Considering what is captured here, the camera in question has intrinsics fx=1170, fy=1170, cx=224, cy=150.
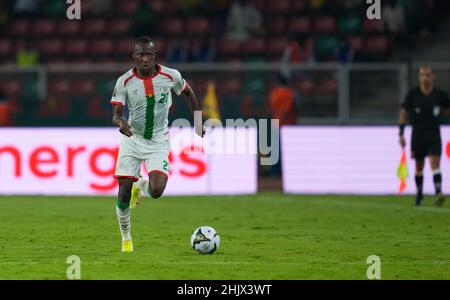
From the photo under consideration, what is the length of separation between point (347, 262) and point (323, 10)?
1858 centimetres

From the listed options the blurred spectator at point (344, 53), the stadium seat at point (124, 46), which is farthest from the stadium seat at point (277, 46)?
the stadium seat at point (124, 46)

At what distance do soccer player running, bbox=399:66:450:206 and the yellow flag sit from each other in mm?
5758

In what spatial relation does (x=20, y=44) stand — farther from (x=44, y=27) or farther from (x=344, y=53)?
(x=344, y=53)

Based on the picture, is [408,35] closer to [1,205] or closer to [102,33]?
[102,33]

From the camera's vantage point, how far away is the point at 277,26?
2969 centimetres

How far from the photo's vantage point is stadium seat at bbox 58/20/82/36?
1204 inches

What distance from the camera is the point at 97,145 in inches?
→ 866

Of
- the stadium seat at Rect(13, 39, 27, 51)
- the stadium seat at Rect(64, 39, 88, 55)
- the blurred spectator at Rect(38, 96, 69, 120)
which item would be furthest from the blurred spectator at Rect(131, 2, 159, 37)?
the blurred spectator at Rect(38, 96, 69, 120)

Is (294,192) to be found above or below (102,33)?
below

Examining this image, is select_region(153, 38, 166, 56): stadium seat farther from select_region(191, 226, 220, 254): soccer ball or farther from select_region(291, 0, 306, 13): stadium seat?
select_region(191, 226, 220, 254): soccer ball

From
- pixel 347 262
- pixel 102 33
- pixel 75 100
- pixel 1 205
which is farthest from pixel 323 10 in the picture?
pixel 347 262

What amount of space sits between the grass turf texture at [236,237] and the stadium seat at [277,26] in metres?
8.50

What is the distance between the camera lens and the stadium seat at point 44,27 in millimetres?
30734

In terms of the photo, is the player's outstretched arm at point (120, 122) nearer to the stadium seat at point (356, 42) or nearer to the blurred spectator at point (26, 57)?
the stadium seat at point (356, 42)
